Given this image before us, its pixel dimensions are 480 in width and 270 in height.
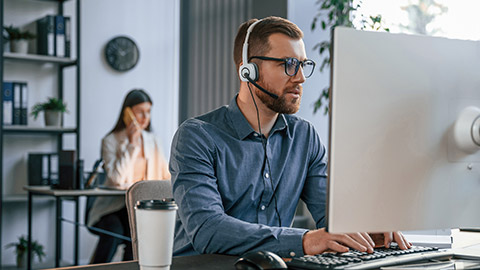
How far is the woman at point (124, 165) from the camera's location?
3906mm

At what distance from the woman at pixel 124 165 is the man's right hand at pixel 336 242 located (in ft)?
8.82

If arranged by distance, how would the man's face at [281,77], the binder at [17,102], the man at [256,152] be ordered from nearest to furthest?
the man at [256,152], the man's face at [281,77], the binder at [17,102]

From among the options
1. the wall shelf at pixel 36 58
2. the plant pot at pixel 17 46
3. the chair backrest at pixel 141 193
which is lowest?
the chair backrest at pixel 141 193

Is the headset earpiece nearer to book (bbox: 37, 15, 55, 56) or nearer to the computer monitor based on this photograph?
the computer monitor

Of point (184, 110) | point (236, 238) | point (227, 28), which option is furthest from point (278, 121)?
point (184, 110)

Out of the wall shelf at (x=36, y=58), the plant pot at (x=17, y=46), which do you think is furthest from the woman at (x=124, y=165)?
the plant pot at (x=17, y=46)

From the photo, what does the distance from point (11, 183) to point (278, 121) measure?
3.44 meters

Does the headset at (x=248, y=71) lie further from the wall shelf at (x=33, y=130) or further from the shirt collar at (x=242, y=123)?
the wall shelf at (x=33, y=130)

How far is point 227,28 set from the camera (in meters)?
4.79

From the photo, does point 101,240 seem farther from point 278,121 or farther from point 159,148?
point 278,121

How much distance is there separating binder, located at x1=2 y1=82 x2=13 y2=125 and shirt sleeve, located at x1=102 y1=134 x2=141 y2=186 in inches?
28.3

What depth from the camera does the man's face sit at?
162 cm

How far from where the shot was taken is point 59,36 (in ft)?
14.5

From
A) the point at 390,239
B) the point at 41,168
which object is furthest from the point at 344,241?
the point at 41,168
